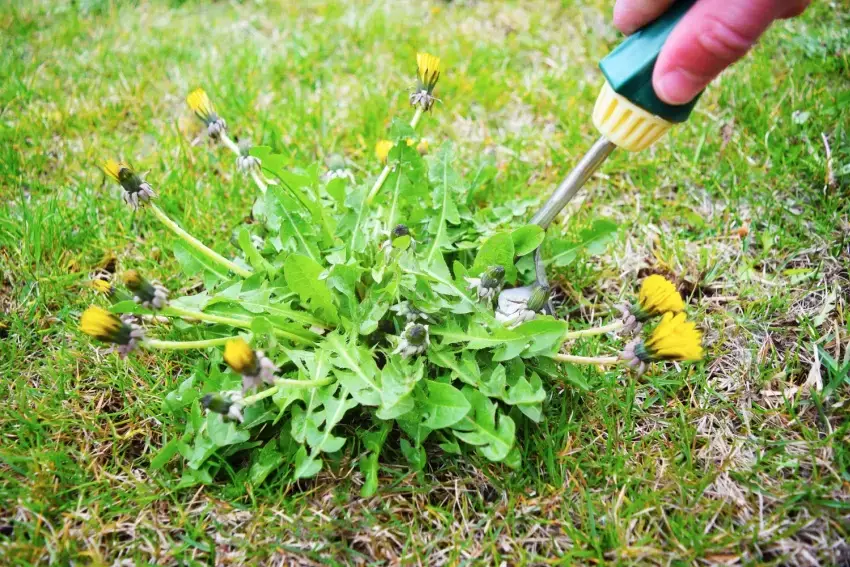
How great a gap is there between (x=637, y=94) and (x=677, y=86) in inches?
4.2

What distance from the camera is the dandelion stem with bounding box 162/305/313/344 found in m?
1.64

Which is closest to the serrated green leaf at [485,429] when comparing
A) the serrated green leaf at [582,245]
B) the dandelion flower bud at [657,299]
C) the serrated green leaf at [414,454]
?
the serrated green leaf at [414,454]

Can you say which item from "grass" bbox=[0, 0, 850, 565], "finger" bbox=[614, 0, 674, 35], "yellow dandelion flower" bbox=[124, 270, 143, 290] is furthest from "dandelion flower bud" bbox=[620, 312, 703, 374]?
"yellow dandelion flower" bbox=[124, 270, 143, 290]

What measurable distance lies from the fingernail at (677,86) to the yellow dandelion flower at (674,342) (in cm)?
54

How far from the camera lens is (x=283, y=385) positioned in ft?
5.30

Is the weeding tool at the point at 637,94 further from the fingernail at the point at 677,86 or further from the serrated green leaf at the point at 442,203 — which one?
the serrated green leaf at the point at 442,203

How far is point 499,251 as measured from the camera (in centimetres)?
194

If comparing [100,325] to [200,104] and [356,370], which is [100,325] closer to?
[356,370]

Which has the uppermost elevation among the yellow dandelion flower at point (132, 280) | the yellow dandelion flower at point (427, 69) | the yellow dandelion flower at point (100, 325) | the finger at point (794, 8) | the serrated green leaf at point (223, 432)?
the finger at point (794, 8)

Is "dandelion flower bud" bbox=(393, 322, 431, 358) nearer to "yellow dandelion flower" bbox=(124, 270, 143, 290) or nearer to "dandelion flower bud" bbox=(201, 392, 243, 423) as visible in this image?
"dandelion flower bud" bbox=(201, 392, 243, 423)

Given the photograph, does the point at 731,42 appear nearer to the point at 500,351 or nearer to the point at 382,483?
the point at 500,351

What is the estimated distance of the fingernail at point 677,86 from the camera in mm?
A: 1401

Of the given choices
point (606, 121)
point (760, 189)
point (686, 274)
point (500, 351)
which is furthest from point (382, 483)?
point (760, 189)

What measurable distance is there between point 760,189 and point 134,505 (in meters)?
2.59
